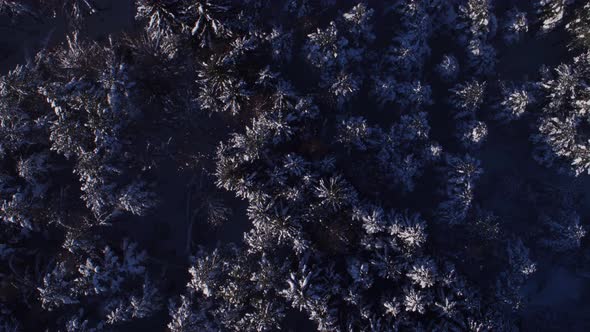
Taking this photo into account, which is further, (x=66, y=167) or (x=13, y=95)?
(x=66, y=167)

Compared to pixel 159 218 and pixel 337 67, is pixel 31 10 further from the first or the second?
pixel 337 67

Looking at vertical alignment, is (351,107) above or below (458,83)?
below

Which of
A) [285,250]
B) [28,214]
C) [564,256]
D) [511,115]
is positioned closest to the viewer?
[28,214]

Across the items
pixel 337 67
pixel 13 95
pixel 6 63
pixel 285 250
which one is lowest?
pixel 285 250

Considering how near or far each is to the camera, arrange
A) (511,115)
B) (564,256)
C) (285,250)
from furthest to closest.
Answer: (564,256) < (511,115) < (285,250)

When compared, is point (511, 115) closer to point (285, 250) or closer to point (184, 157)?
point (285, 250)

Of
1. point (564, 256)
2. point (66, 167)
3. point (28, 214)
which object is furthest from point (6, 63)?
point (564, 256)

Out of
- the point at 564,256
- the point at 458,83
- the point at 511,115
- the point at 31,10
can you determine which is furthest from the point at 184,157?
the point at 564,256
